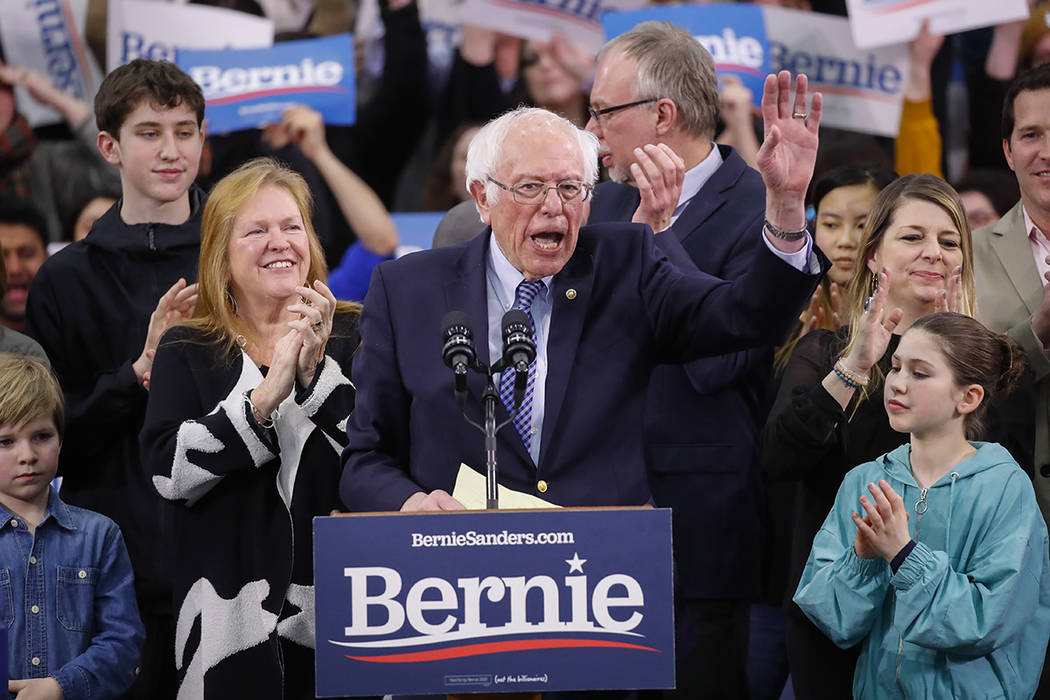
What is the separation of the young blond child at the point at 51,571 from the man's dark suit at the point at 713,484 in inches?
62.5

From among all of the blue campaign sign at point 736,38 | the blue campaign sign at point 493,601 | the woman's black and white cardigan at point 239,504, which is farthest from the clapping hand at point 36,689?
the blue campaign sign at point 736,38

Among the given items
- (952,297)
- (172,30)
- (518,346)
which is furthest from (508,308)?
(172,30)

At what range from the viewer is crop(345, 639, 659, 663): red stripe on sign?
248 cm

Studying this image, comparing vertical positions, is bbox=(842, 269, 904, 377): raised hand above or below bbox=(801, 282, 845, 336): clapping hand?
below

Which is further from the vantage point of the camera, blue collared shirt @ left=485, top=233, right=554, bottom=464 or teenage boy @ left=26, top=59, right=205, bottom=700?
teenage boy @ left=26, top=59, right=205, bottom=700

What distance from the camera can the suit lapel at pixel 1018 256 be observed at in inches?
159

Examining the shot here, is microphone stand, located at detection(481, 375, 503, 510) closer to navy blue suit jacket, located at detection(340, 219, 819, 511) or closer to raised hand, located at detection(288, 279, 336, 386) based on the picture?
navy blue suit jacket, located at detection(340, 219, 819, 511)

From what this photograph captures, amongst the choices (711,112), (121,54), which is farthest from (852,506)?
(121,54)

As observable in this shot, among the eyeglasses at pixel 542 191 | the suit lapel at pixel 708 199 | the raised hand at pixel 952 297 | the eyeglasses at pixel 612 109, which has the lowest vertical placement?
the raised hand at pixel 952 297

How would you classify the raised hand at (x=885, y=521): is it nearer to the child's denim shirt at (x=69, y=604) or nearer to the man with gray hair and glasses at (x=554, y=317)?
the man with gray hair and glasses at (x=554, y=317)

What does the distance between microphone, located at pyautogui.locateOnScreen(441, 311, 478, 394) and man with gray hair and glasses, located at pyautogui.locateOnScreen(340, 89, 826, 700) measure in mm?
191

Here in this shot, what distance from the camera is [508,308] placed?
10.3ft

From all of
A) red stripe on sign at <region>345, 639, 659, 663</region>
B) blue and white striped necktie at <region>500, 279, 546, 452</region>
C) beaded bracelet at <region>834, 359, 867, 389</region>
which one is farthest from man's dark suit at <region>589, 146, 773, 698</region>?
red stripe on sign at <region>345, 639, 659, 663</region>

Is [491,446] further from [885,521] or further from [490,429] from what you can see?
[885,521]
